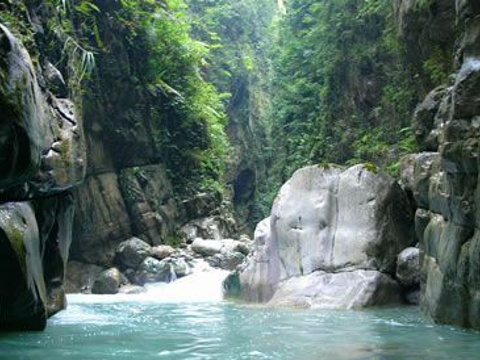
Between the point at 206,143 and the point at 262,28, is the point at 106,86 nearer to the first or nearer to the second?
the point at 206,143

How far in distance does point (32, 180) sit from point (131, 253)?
976cm

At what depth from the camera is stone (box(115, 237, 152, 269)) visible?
17.6 m

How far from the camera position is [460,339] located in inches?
254

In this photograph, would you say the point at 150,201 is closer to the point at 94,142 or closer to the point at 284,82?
the point at 94,142

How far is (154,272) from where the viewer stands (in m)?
16.7

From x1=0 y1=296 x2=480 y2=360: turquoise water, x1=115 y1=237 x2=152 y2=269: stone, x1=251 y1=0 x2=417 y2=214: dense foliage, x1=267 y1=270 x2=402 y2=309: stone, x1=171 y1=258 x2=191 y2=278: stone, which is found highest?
x1=251 y1=0 x2=417 y2=214: dense foliage

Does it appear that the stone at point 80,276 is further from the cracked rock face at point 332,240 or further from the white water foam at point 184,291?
the cracked rock face at point 332,240

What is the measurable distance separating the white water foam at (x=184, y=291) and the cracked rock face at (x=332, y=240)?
2115 mm

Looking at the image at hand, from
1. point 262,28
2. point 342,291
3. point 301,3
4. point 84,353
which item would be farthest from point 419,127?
point 262,28

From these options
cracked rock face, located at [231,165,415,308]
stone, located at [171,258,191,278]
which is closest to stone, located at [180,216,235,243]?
stone, located at [171,258,191,278]

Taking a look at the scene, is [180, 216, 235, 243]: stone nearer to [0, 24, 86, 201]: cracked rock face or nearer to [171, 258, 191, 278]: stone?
[171, 258, 191, 278]: stone

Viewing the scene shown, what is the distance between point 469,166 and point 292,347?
9.93 ft

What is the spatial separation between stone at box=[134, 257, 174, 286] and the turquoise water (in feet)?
20.9

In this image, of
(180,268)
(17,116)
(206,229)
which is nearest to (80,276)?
(180,268)
